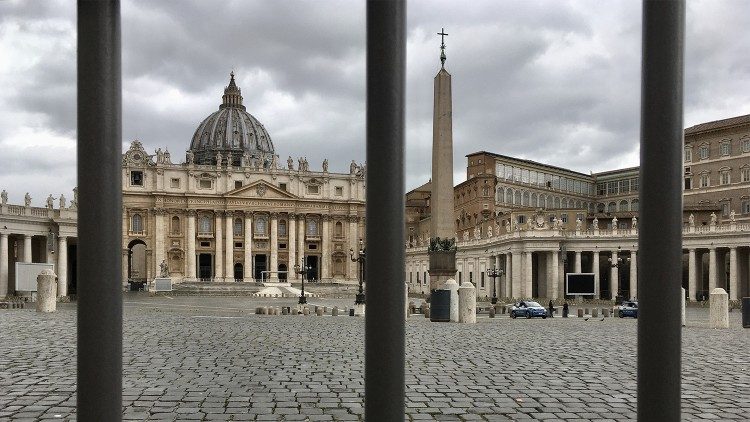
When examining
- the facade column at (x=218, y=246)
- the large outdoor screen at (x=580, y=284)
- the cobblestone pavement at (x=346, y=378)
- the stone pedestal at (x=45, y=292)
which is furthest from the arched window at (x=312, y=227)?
the cobblestone pavement at (x=346, y=378)

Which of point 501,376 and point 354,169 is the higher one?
point 354,169

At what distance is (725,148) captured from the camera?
7000 centimetres

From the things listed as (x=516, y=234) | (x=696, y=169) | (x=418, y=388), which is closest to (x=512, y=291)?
(x=516, y=234)

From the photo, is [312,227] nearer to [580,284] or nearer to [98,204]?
[580,284]

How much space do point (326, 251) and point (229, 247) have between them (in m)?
15.3

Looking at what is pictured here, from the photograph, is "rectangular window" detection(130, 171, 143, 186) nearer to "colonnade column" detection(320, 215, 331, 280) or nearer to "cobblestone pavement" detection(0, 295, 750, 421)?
"colonnade column" detection(320, 215, 331, 280)

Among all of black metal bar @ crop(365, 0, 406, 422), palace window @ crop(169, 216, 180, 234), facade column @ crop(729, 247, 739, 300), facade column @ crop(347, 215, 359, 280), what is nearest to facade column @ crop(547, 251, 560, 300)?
facade column @ crop(729, 247, 739, 300)

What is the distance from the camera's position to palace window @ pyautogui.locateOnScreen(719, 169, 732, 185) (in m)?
69.2

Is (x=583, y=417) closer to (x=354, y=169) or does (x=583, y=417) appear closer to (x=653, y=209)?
(x=653, y=209)

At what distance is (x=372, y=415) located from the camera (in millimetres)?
3154

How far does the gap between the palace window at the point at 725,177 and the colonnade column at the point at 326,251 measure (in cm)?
5903

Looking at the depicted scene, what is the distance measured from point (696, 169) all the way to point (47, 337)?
231ft

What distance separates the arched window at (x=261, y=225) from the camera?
10725 cm

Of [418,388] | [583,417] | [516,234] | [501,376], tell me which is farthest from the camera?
[516,234]
